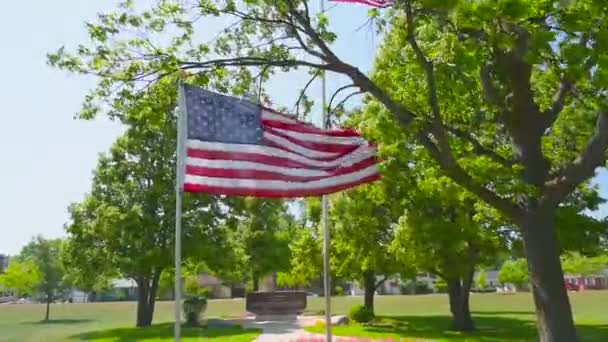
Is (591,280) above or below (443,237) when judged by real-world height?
above

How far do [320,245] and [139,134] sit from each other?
10408 millimetres

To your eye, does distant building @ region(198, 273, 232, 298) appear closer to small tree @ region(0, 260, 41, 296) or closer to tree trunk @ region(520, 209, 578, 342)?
small tree @ region(0, 260, 41, 296)

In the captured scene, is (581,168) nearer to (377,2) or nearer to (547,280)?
(547,280)

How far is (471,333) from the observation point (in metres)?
22.9

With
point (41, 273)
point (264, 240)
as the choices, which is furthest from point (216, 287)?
point (264, 240)

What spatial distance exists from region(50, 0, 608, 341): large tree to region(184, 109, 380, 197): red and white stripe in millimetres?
1027

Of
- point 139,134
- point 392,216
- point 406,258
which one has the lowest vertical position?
point 406,258

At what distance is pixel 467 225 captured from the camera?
A: 798 inches

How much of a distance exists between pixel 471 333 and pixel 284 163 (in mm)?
14661

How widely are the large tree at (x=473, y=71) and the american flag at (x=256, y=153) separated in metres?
1.06

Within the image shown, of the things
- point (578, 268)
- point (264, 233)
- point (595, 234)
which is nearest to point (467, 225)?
point (595, 234)

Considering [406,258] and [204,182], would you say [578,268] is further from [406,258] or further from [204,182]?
[204,182]

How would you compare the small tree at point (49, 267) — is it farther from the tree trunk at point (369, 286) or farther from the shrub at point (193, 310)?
the tree trunk at point (369, 286)

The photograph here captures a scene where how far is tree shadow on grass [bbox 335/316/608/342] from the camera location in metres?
20.7
